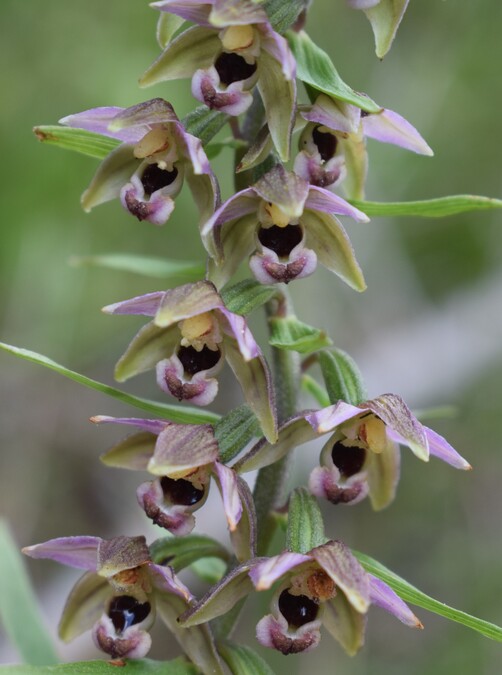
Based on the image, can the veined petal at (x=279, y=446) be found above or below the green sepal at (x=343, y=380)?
below

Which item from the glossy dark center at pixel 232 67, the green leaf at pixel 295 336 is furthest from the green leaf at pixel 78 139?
the green leaf at pixel 295 336

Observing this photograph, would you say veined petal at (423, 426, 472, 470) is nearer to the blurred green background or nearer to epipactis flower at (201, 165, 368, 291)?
epipactis flower at (201, 165, 368, 291)

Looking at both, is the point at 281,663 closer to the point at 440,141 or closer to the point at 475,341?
the point at 475,341

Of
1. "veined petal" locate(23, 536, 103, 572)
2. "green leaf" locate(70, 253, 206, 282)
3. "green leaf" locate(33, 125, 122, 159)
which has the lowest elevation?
"veined petal" locate(23, 536, 103, 572)

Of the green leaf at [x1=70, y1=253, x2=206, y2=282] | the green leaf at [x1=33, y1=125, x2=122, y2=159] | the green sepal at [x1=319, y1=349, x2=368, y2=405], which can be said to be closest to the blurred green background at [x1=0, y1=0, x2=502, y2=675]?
the green leaf at [x1=70, y1=253, x2=206, y2=282]

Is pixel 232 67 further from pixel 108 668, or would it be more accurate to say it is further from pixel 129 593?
pixel 108 668

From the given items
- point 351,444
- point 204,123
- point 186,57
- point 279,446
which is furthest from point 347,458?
point 186,57

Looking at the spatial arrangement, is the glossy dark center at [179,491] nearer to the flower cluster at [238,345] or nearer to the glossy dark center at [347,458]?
the flower cluster at [238,345]
